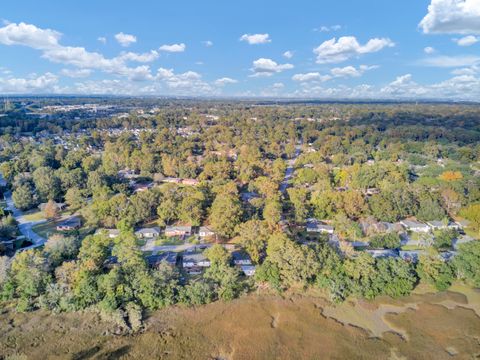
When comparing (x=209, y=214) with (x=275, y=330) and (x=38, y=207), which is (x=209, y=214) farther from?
(x=38, y=207)

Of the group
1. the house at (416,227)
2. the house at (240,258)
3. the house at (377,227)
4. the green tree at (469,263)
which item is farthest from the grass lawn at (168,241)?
the house at (416,227)

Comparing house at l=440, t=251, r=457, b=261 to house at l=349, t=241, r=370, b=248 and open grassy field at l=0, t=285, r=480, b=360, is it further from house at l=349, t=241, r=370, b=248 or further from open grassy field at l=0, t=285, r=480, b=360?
house at l=349, t=241, r=370, b=248

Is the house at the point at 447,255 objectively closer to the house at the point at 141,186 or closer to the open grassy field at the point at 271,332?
the open grassy field at the point at 271,332

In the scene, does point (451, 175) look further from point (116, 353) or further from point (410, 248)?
point (116, 353)

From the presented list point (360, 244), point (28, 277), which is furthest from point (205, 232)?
point (28, 277)

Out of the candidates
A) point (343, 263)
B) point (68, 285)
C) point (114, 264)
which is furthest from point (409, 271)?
point (68, 285)
